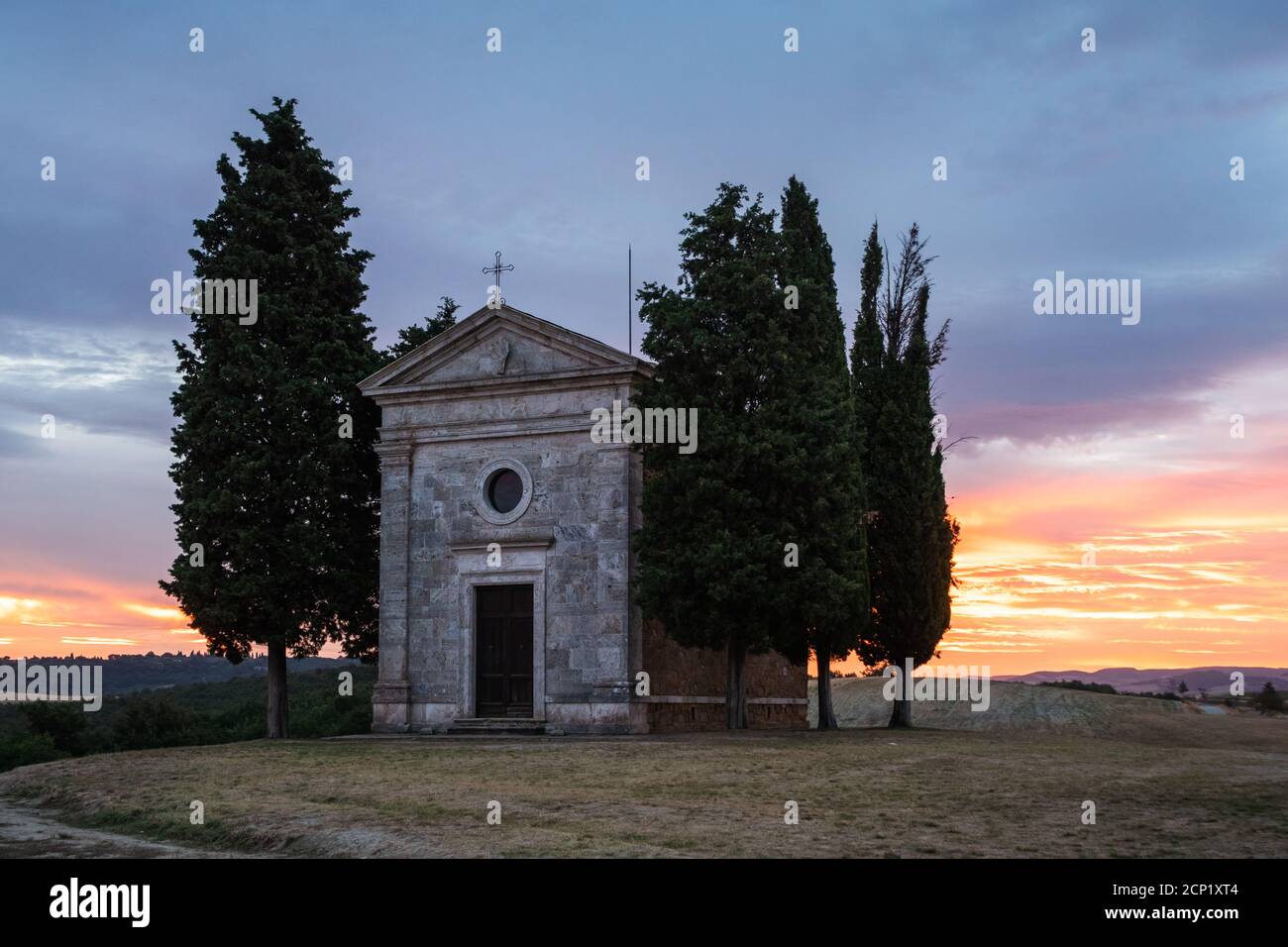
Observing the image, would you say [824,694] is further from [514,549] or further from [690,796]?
[690,796]

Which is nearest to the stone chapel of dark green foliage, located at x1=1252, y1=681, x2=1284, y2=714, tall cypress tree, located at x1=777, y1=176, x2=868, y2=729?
tall cypress tree, located at x1=777, y1=176, x2=868, y2=729

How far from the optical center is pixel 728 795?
630 inches

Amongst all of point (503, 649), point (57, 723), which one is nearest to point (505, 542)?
point (503, 649)

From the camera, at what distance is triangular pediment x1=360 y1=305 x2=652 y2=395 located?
29.5 metres

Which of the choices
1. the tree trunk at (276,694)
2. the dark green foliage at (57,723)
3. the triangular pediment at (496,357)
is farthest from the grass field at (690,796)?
the dark green foliage at (57,723)

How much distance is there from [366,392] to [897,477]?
13.3 metres

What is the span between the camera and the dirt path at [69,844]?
1395cm

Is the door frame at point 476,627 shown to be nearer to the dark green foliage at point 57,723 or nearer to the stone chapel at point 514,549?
the stone chapel at point 514,549

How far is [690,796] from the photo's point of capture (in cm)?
1600

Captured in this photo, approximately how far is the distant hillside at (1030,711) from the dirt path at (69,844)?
78.3 feet

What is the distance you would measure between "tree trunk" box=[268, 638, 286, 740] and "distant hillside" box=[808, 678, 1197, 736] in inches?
638
